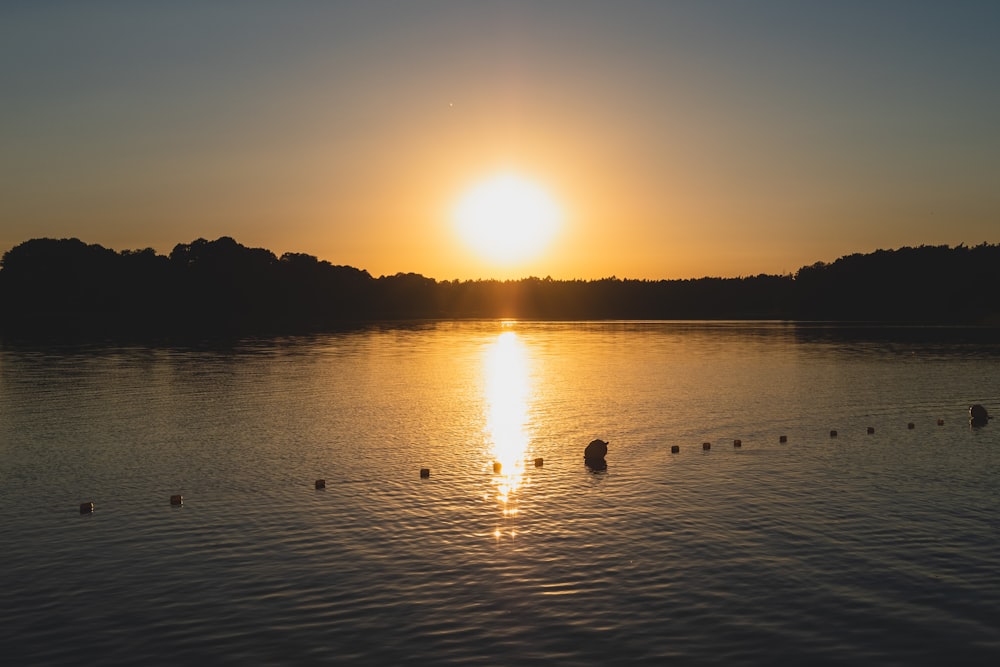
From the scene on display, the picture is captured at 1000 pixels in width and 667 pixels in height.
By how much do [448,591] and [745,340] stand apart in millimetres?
146993

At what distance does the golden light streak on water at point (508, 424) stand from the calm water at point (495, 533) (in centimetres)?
36

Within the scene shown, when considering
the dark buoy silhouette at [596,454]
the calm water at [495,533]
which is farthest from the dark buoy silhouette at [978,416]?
the dark buoy silhouette at [596,454]

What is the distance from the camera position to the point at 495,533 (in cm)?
2675

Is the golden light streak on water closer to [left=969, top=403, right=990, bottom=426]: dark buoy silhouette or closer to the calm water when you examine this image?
the calm water

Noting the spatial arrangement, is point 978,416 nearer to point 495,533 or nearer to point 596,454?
point 596,454

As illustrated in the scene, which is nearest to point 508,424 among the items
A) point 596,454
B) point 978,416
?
point 596,454

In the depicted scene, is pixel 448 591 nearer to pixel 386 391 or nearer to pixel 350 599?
pixel 350 599

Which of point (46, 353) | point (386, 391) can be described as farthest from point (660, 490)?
point (46, 353)

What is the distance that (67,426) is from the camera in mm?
50062

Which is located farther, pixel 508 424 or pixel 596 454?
pixel 508 424

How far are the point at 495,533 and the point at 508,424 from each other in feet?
89.5

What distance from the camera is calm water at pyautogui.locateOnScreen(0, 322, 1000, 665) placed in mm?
17922

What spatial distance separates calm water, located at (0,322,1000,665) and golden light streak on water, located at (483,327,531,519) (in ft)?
1.19

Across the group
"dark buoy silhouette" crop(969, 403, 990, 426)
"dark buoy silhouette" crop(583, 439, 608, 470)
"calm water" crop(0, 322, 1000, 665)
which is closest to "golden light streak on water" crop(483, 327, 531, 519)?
"calm water" crop(0, 322, 1000, 665)
